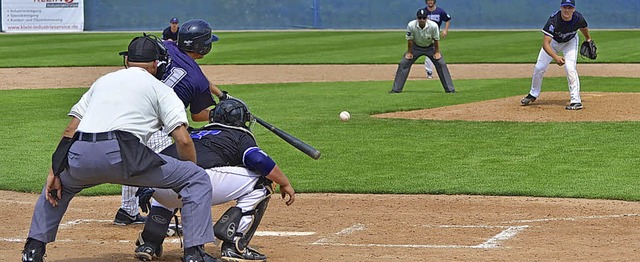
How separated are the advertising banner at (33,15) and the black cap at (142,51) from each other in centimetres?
3579

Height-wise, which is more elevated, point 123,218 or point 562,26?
point 562,26

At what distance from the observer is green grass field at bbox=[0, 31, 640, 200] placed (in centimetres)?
996

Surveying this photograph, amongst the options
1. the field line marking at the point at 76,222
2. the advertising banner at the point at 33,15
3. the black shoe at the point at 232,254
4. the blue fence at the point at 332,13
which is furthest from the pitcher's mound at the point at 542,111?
the advertising banner at the point at 33,15

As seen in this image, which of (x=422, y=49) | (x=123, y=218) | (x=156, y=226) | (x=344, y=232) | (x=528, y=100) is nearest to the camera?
(x=156, y=226)

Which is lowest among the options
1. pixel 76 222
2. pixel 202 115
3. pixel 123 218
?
pixel 76 222

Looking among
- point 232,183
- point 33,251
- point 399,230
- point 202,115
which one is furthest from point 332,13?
point 33,251

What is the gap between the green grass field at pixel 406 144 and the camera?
9.96 metres

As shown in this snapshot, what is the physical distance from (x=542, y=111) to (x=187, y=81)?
28.4 ft

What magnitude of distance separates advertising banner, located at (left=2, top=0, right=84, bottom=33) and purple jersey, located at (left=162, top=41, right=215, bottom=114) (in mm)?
34576

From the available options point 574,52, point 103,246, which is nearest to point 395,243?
point 103,246

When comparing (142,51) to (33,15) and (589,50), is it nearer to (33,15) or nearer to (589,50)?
(589,50)

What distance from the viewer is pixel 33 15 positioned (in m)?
40.6

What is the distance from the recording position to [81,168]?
228 inches

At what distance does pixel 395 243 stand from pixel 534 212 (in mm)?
1815
